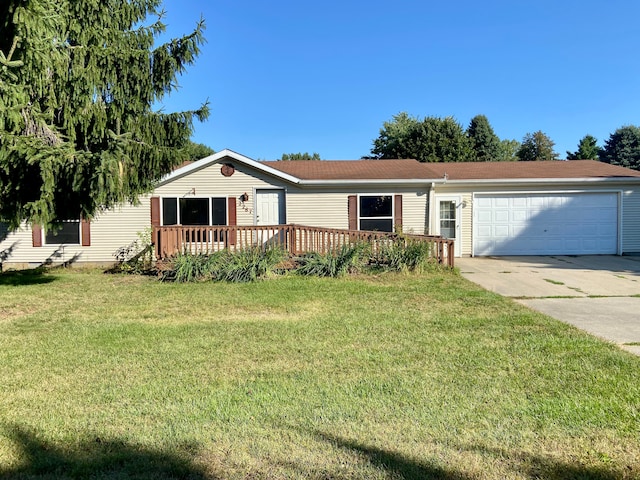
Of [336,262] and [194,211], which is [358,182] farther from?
[194,211]

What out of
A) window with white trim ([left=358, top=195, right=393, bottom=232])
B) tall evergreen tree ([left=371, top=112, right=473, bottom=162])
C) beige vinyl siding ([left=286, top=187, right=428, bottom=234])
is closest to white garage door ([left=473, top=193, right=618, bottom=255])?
beige vinyl siding ([left=286, top=187, right=428, bottom=234])

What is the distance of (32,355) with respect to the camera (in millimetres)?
4379

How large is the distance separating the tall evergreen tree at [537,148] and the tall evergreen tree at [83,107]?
3827 cm


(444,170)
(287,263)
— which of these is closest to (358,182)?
(287,263)

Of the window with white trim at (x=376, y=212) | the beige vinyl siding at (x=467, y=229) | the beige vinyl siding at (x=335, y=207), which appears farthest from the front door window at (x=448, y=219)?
the window with white trim at (x=376, y=212)

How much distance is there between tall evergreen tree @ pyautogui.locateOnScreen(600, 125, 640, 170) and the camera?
36.3 m

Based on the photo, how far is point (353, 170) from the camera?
45.1 feet

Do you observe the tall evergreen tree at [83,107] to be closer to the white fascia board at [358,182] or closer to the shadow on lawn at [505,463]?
the white fascia board at [358,182]

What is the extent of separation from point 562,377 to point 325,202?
9448mm

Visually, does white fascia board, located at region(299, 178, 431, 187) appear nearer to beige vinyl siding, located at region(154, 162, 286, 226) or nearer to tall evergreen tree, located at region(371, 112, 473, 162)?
beige vinyl siding, located at region(154, 162, 286, 226)

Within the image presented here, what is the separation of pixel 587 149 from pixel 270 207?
122ft

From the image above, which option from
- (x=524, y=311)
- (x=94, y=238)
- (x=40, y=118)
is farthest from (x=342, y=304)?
(x=94, y=238)

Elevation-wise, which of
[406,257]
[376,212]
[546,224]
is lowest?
[406,257]

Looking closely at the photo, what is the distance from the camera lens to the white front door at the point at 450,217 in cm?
1331
